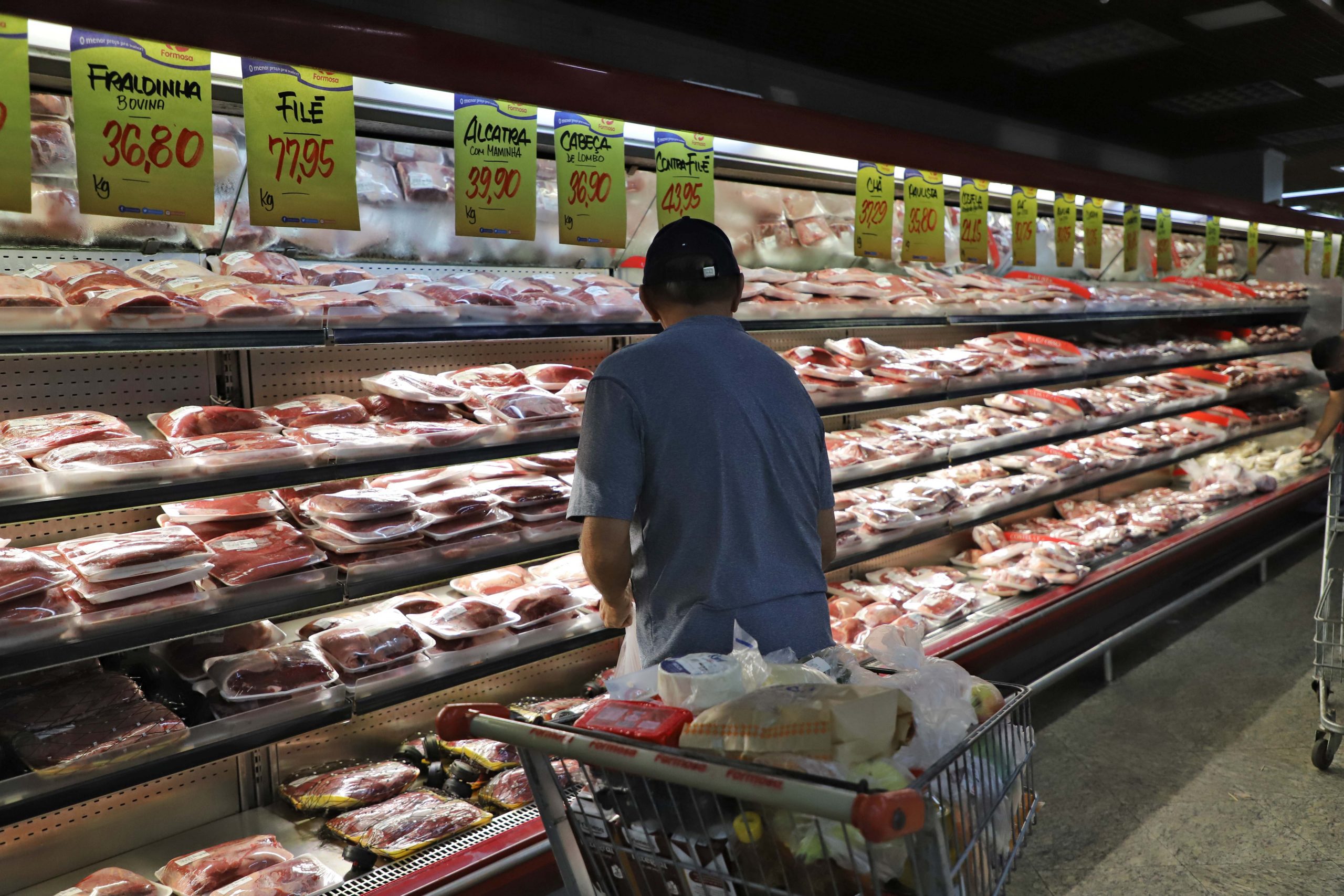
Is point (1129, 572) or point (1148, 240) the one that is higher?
point (1148, 240)

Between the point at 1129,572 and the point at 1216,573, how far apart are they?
1.71 metres

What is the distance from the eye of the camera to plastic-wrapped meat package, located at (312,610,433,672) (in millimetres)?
2443

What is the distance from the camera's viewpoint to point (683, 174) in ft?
10.3

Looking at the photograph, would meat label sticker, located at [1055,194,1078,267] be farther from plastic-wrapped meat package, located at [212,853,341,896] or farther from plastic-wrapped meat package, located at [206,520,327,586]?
plastic-wrapped meat package, located at [212,853,341,896]

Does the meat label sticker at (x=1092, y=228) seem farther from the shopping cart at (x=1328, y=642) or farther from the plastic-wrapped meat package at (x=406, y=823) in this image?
the plastic-wrapped meat package at (x=406, y=823)

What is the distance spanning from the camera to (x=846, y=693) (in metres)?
1.22

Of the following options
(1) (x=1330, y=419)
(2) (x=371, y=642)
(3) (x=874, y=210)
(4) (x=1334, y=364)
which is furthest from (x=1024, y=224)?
(2) (x=371, y=642)

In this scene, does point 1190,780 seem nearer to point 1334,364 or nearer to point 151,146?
point 1334,364

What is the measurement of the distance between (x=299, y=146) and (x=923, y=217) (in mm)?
2707

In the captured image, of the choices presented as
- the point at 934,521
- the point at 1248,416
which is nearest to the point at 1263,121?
the point at 1248,416

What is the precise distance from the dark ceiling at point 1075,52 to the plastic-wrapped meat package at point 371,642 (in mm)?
2419

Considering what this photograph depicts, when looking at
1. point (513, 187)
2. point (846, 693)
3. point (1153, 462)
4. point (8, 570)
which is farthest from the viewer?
point (1153, 462)

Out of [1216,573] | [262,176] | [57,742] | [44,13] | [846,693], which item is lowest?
[1216,573]

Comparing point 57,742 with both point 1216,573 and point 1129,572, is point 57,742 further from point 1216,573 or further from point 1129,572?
point 1216,573
